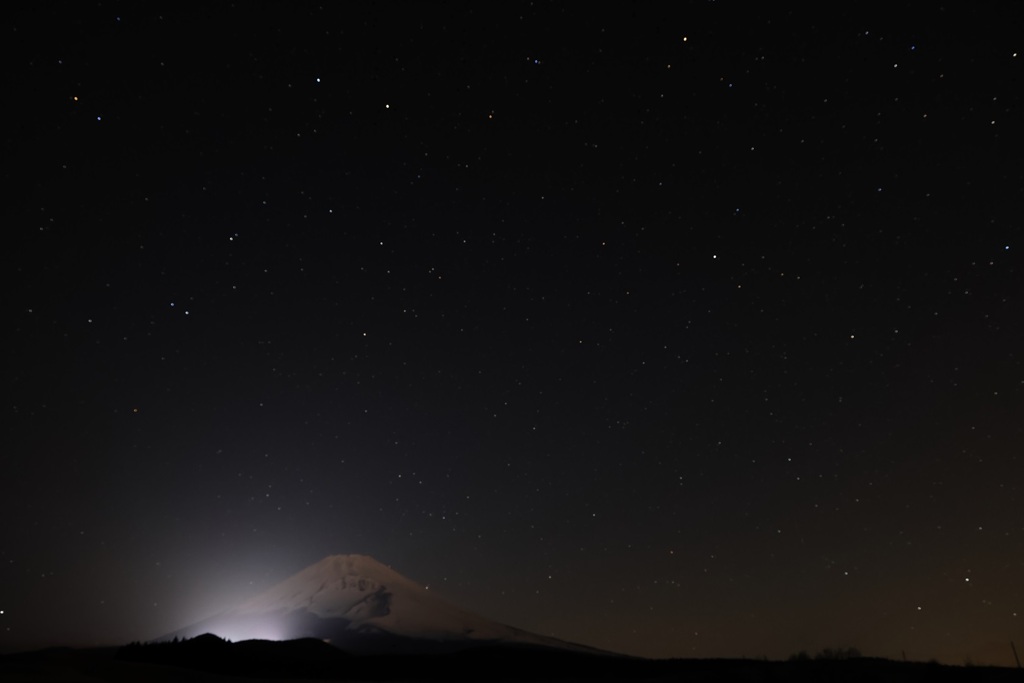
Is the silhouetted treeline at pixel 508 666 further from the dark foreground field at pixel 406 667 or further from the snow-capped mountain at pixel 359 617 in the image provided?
the snow-capped mountain at pixel 359 617

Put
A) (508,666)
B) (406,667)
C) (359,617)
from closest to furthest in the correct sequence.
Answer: (406,667), (508,666), (359,617)

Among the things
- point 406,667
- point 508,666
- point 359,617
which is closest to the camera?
point 406,667

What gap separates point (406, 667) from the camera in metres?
26.1

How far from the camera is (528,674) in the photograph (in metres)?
26.1

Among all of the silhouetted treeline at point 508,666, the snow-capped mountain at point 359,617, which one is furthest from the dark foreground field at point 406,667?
the snow-capped mountain at point 359,617

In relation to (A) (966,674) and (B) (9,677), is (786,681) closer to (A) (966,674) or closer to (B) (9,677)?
(A) (966,674)

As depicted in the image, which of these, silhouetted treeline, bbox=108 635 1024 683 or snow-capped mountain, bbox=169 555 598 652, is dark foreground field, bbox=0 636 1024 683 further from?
snow-capped mountain, bbox=169 555 598 652

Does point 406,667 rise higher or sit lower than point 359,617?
higher

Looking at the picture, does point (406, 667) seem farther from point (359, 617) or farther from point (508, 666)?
point (359, 617)

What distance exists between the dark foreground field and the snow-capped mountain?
114 ft

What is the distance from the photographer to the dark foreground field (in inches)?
562

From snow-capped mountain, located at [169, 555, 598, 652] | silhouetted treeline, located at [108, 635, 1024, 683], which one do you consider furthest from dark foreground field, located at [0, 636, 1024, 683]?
snow-capped mountain, located at [169, 555, 598, 652]

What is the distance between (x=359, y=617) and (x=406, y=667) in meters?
58.8

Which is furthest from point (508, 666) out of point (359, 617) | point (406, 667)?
point (359, 617)
